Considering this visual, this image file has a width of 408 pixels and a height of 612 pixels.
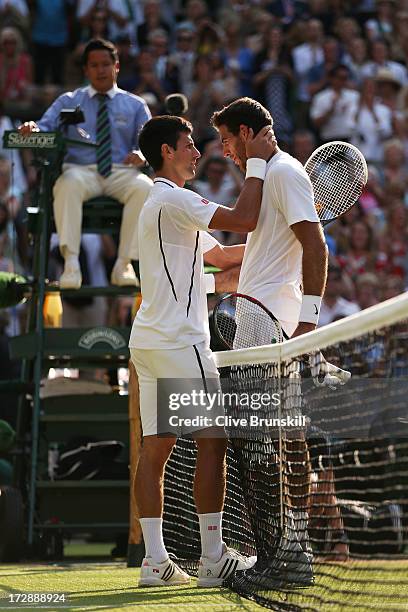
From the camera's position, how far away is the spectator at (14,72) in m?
16.6

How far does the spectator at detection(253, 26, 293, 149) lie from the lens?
16.4 metres

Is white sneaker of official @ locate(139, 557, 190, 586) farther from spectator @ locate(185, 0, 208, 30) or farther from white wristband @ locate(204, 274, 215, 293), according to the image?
spectator @ locate(185, 0, 208, 30)

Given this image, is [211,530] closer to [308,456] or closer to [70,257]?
[308,456]

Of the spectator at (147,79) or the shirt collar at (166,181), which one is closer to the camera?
the shirt collar at (166,181)

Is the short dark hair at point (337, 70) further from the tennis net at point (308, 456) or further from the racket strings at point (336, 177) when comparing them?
the tennis net at point (308, 456)

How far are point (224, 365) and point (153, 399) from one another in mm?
419

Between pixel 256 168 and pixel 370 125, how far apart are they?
10619 millimetres

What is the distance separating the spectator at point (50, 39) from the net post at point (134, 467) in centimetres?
936

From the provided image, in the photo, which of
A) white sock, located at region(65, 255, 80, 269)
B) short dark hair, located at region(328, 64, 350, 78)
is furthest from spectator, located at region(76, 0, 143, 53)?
white sock, located at region(65, 255, 80, 269)

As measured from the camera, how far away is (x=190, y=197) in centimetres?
653

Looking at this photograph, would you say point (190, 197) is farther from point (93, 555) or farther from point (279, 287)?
point (93, 555)

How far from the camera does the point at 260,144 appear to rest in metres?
6.64

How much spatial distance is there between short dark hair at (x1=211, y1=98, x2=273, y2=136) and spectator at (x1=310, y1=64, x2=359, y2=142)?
10129 mm

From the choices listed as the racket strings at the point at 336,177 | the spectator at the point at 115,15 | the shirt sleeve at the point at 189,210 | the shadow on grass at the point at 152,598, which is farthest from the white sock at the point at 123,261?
the spectator at the point at 115,15
